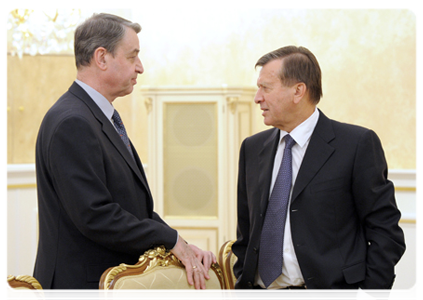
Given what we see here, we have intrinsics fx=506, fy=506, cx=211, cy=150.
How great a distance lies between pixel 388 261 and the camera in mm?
1696

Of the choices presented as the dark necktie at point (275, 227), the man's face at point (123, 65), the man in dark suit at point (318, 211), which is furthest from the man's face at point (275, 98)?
the man's face at point (123, 65)

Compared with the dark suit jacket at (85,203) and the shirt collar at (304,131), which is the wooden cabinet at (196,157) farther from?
the dark suit jacket at (85,203)

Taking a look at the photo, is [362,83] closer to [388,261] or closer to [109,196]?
[388,261]

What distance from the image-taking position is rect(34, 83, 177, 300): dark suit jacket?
156 cm

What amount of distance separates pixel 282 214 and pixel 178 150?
3051 mm

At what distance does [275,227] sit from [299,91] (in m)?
0.51

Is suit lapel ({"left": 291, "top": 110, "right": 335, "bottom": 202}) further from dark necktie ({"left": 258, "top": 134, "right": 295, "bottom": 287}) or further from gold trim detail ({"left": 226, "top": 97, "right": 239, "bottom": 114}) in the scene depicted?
gold trim detail ({"left": 226, "top": 97, "right": 239, "bottom": 114})

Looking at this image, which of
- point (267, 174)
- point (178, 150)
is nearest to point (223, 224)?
point (178, 150)

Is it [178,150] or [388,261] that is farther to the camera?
[178,150]

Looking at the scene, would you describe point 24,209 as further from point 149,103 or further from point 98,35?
point 98,35

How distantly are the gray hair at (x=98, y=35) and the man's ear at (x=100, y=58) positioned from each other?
11 mm

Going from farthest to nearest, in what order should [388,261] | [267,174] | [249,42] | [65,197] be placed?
[249,42] < [267,174] < [388,261] < [65,197]

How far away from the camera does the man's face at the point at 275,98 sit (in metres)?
1.86

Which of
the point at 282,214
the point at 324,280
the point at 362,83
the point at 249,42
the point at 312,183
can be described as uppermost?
the point at 249,42
